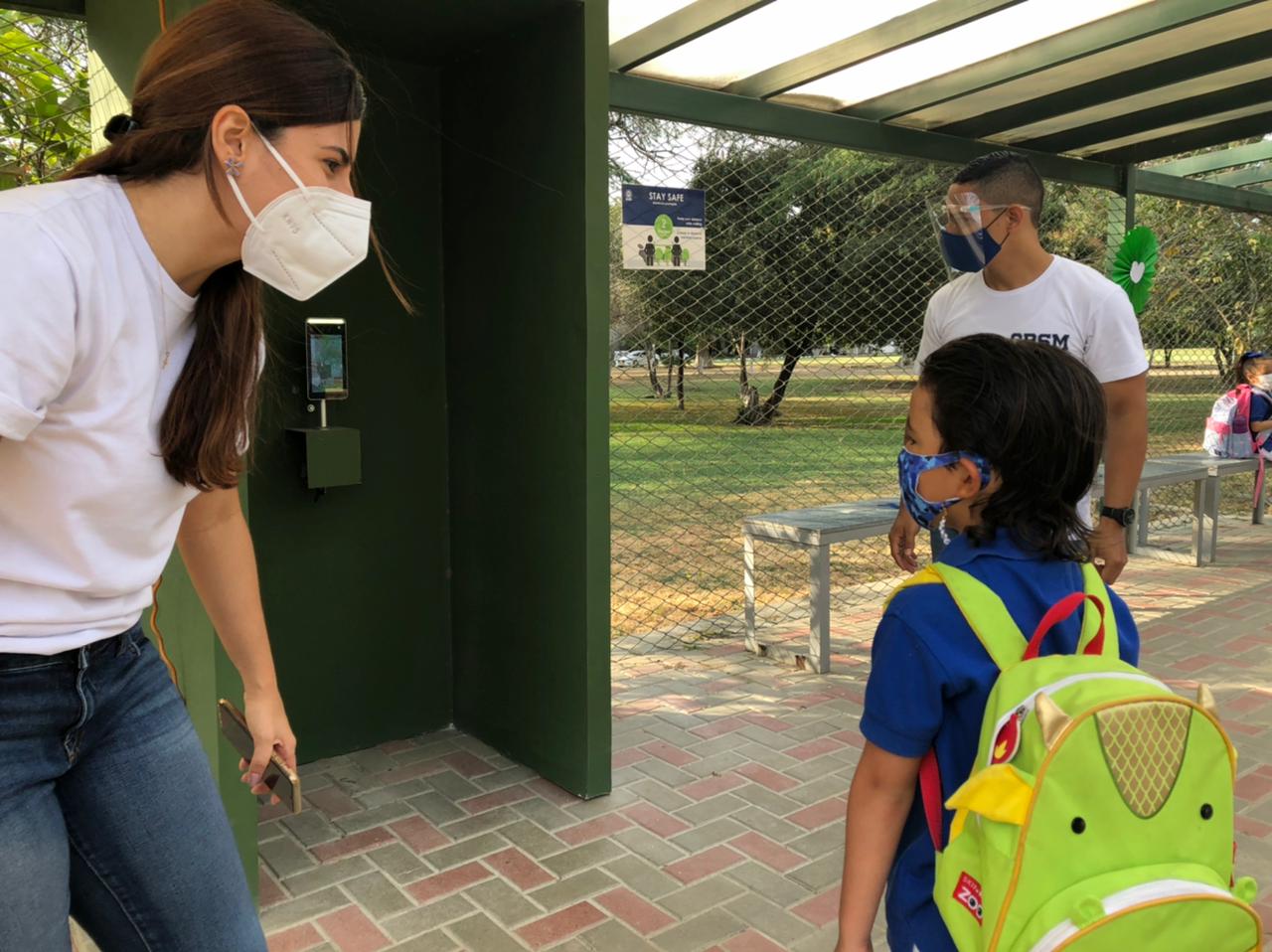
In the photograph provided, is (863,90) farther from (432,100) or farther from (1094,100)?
(432,100)

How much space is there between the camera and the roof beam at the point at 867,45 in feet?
13.2

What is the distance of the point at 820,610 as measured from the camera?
479 centimetres

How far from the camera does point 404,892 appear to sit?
2.88 m

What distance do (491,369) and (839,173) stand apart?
8078 millimetres

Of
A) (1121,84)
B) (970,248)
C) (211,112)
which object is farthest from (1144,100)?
(211,112)

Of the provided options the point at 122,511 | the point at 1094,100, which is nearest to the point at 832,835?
the point at 122,511

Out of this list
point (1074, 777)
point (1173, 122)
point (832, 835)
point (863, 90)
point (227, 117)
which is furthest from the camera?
point (1173, 122)

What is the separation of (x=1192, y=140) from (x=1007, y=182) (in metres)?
4.00

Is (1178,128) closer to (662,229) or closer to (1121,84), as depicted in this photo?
(1121,84)

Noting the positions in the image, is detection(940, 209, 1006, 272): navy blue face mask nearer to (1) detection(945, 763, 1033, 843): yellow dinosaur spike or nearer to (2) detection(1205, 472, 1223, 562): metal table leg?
(1) detection(945, 763, 1033, 843): yellow dinosaur spike

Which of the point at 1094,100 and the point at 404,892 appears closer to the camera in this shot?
the point at 404,892

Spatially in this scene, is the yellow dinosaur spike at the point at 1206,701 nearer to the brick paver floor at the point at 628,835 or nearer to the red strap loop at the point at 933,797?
the red strap loop at the point at 933,797

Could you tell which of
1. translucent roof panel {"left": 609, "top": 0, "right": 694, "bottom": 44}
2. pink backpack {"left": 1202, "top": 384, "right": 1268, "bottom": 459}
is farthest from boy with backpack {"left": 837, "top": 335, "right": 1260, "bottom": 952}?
pink backpack {"left": 1202, "top": 384, "right": 1268, "bottom": 459}

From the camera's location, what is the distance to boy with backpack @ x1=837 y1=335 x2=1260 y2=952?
1.19m
